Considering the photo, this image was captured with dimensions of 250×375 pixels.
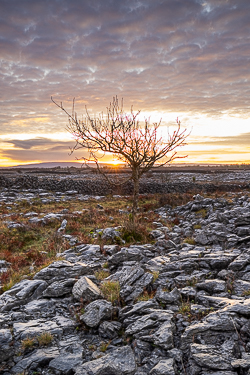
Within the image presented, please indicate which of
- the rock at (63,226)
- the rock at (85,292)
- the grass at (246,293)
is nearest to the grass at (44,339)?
the rock at (85,292)

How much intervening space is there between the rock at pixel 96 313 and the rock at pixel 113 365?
39.6 inches

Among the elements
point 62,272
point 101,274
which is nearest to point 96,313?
point 101,274

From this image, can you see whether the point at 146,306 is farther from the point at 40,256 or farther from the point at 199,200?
the point at 199,200

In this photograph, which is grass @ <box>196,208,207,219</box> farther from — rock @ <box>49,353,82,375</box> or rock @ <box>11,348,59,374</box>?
rock @ <box>11,348,59,374</box>

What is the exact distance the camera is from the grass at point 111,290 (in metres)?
6.24

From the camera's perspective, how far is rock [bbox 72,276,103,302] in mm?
6234

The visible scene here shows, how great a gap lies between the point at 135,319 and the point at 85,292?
61.6 inches

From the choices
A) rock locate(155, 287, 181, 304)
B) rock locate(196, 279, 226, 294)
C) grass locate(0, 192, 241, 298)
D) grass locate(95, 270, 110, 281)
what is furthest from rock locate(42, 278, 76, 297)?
rock locate(196, 279, 226, 294)

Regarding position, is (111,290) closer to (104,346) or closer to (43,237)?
(104,346)

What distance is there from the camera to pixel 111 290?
21.3ft

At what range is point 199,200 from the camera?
64.2 ft

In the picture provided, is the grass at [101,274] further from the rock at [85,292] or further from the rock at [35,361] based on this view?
the rock at [35,361]

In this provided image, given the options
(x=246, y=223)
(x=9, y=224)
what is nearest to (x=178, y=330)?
(x=246, y=223)

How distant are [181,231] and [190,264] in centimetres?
576
